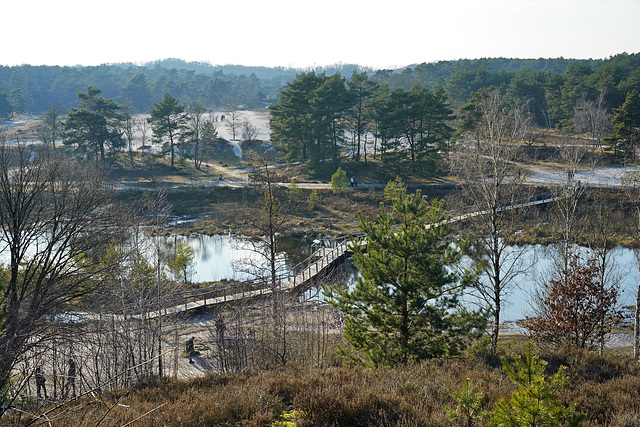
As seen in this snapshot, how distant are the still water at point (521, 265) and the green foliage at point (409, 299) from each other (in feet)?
30.5

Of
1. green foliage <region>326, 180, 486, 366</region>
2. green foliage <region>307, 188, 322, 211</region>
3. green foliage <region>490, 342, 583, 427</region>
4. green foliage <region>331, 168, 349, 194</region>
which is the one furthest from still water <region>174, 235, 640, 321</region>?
green foliage <region>490, 342, 583, 427</region>

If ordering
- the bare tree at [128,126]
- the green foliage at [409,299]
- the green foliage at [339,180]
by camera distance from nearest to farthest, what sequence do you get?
the green foliage at [409,299], the green foliage at [339,180], the bare tree at [128,126]

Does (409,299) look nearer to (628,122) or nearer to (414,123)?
(414,123)

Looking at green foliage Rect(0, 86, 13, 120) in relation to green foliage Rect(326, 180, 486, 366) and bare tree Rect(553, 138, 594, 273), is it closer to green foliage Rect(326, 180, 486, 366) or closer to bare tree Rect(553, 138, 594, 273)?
bare tree Rect(553, 138, 594, 273)

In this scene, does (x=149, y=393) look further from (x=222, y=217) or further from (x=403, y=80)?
(x=403, y=80)

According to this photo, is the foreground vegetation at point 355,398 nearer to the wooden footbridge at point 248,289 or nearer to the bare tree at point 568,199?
the bare tree at point 568,199

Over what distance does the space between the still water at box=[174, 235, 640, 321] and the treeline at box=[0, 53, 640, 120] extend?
112 feet

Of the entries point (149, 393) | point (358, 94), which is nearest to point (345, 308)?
point (149, 393)

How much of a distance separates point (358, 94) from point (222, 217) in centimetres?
2139

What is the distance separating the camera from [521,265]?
2406cm

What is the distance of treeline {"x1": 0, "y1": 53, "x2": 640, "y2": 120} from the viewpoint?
6222 centimetres

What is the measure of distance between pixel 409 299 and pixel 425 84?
333 ft

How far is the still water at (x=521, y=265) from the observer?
23.4m

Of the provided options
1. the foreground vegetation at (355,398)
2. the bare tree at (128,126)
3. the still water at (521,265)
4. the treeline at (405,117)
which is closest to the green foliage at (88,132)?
the bare tree at (128,126)
